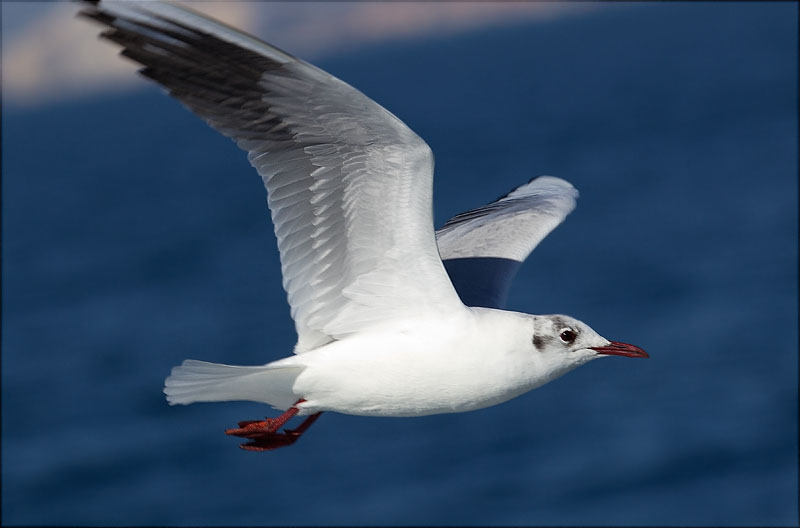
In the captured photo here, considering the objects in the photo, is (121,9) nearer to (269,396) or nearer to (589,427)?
(269,396)

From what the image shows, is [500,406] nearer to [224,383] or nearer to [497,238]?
[497,238]

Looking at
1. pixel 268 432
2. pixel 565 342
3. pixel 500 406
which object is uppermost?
pixel 500 406

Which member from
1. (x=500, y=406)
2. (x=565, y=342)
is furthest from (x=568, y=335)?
(x=500, y=406)

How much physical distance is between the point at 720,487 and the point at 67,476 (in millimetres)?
15371

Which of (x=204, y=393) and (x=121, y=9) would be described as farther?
(x=204, y=393)

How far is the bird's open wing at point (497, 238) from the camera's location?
7.86 metres

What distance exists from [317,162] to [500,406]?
2565 centimetres

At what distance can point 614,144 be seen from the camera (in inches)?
2736

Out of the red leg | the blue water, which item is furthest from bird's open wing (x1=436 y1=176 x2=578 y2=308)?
the blue water

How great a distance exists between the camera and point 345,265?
21.8 ft

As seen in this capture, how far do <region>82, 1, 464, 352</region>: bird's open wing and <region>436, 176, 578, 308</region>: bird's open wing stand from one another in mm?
1181

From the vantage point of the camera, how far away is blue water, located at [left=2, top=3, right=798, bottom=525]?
1070 inches

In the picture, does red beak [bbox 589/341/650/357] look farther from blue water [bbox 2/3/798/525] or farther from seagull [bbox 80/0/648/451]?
blue water [bbox 2/3/798/525]

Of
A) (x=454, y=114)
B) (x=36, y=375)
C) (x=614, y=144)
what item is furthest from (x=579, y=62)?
(x=36, y=375)
